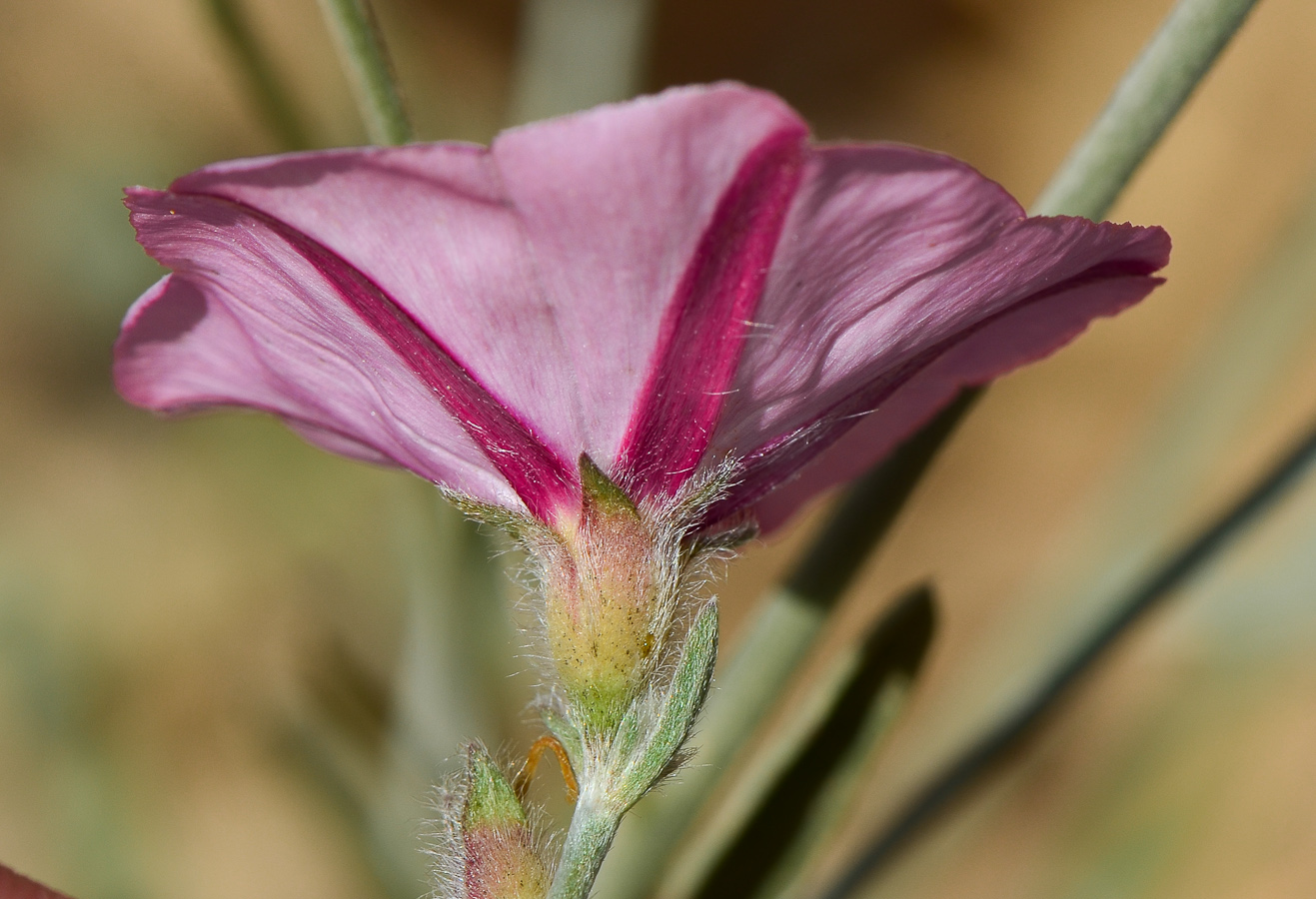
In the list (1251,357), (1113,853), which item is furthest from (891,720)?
(1113,853)

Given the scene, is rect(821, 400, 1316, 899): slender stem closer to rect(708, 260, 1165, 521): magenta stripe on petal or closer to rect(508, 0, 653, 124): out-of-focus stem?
rect(708, 260, 1165, 521): magenta stripe on petal

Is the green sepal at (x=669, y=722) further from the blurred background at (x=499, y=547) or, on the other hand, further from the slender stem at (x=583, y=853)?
the blurred background at (x=499, y=547)

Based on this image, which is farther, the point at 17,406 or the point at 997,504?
Answer: the point at 997,504

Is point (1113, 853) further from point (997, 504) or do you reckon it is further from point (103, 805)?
point (997, 504)

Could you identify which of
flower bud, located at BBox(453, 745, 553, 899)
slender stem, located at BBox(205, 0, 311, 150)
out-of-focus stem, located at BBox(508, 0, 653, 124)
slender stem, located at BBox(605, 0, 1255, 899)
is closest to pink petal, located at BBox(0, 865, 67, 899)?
flower bud, located at BBox(453, 745, 553, 899)

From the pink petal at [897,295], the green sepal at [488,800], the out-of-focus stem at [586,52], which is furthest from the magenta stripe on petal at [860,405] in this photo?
the out-of-focus stem at [586,52]

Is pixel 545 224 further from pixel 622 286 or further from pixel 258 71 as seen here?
pixel 258 71

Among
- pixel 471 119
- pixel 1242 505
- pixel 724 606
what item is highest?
pixel 1242 505
